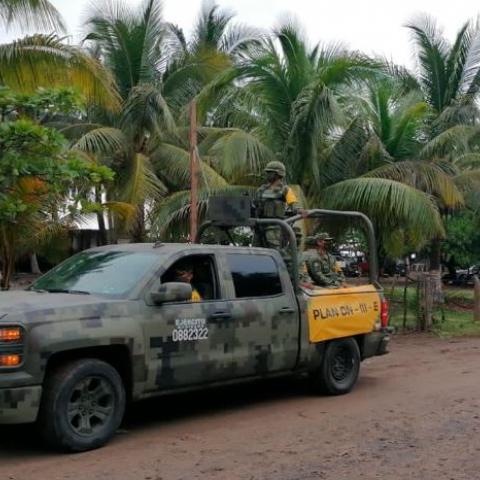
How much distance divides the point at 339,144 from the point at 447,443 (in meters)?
11.0

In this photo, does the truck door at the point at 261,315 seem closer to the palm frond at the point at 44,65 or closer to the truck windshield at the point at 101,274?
the truck windshield at the point at 101,274

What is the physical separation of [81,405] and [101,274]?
55.9 inches

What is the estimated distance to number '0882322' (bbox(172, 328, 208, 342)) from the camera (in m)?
6.92

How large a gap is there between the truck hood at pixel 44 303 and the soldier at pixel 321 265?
11.1 feet

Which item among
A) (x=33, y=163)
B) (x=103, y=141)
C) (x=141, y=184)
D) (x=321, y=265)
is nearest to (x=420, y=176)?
(x=141, y=184)

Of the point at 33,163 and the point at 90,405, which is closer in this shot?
the point at 90,405

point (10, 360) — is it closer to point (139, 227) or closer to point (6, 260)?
point (6, 260)

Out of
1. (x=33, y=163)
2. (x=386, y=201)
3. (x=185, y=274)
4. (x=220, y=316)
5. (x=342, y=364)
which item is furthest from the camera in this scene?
(x=386, y=201)

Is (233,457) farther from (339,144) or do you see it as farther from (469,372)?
(339,144)

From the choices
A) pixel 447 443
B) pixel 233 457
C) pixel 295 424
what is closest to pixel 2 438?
pixel 233 457

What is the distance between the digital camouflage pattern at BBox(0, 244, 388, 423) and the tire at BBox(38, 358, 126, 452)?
14 cm

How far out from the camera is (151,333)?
6719 millimetres

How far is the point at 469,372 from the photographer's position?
1055cm

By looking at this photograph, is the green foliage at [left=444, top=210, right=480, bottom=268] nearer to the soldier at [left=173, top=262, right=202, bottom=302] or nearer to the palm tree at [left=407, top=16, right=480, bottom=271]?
the palm tree at [left=407, top=16, right=480, bottom=271]
